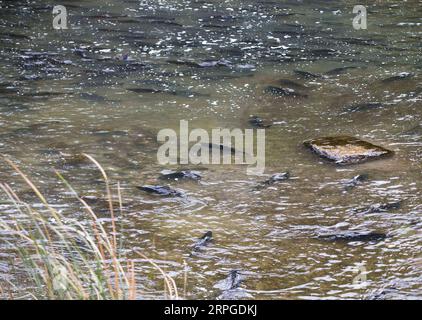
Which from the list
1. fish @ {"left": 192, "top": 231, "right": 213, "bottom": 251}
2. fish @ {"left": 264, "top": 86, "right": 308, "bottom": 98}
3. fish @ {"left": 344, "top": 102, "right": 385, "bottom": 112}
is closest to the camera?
fish @ {"left": 192, "top": 231, "right": 213, "bottom": 251}

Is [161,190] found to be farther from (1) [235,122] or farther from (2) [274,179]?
(1) [235,122]

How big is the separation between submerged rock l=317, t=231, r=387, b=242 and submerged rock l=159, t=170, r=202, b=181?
1.06 meters

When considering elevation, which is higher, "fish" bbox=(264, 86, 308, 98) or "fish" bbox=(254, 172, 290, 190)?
"fish" bbox=(264, 86, 308, 98)

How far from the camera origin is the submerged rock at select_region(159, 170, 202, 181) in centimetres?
461

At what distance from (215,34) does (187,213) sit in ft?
15.4

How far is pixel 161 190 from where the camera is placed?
4.41 metres

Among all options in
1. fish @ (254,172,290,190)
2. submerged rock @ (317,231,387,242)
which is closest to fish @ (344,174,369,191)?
fish @ (254,172,290,190)

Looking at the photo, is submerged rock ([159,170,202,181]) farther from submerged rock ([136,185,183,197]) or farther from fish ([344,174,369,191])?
fish ([344,174,369,191])

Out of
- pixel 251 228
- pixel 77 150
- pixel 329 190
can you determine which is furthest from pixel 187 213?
pixel 77 150

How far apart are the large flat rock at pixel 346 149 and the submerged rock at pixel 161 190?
3.56ft

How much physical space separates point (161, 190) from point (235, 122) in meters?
1.41

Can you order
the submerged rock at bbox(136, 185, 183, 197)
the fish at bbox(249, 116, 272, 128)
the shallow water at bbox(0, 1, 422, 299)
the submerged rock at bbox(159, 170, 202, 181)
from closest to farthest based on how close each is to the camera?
the shallow water at bbox(0, 1, 422, 299) → the submerged rock at bbox(136, 185, 183, 197) → the submerged rock at bbox(159, 170, 202, 181) → the fish at bbox(249, 116, 272, 128)

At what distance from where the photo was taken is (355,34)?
845cm

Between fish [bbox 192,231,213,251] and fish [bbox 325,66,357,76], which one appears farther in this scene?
fish [bbox 325,66,357,76]
